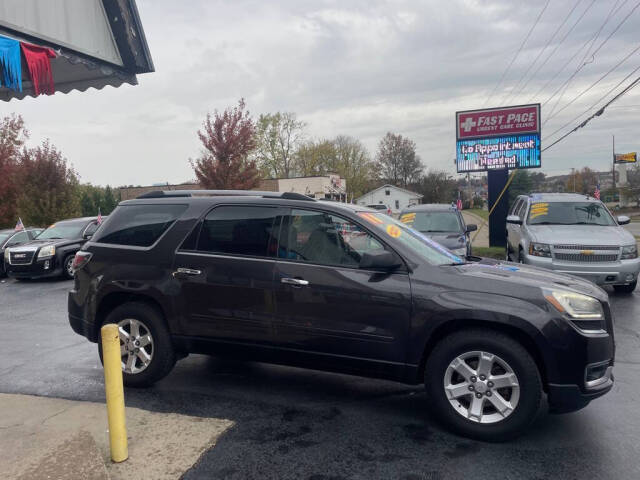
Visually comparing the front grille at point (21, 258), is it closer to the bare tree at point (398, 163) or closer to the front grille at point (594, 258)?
the front grille at point (594, 258)

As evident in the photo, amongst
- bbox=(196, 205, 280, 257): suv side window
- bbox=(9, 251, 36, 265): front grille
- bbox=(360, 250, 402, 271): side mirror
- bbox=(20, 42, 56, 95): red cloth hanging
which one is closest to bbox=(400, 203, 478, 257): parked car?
bbox=(196, 205, 280, 257): suv side window

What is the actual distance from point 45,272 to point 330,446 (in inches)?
463

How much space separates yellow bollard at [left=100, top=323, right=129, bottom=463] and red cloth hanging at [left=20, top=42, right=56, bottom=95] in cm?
453

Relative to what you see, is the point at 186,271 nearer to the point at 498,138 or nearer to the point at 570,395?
the point at 570,395

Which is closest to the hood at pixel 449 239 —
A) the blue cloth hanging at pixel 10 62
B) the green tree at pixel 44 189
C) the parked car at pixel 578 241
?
the parked car at pixel 578 241

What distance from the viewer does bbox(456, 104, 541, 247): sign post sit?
16.6 meters

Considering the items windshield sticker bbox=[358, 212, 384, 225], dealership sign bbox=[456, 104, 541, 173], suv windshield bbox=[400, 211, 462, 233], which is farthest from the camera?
dealership sign bbox=[456, 104, 541, 173]

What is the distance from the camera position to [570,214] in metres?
10.0

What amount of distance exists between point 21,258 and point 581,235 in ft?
42.0

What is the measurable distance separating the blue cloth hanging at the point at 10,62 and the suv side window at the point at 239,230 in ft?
10.9

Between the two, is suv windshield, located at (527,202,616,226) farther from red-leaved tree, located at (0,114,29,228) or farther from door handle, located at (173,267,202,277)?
red-leaved tree, located at (0,114,29,228)

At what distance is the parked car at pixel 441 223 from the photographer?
11.2 m

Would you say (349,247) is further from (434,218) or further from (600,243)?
(434,218)

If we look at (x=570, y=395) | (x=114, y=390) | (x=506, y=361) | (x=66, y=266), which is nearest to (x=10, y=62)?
(x=114, y=390)
